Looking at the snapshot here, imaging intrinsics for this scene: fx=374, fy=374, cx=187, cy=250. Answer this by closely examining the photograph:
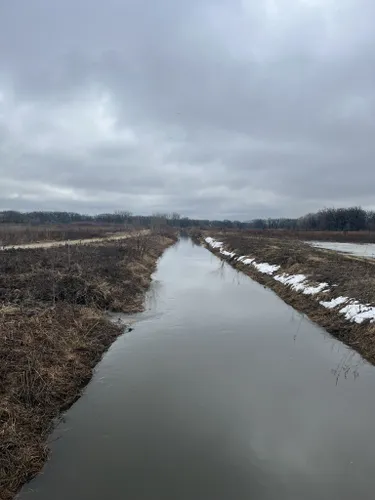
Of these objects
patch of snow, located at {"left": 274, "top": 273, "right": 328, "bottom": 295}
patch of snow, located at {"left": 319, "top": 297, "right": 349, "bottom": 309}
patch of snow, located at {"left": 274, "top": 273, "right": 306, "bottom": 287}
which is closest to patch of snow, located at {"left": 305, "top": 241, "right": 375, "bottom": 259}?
patch of snow, located at {"left": 274, "top": 273, "right": 306, "bottom": 287}

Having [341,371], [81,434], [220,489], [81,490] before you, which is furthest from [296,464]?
[341,371]

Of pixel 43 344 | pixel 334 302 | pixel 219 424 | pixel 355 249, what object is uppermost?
pixel 355 249

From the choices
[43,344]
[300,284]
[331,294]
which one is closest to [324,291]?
[331,294]

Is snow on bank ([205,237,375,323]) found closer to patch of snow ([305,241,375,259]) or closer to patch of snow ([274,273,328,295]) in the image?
patch of snow ([274,273,328,295])

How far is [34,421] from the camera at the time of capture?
23.5 ft

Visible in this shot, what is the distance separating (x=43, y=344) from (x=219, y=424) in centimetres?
520

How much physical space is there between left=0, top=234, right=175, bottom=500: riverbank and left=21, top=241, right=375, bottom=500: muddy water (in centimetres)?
37

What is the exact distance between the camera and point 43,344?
32.7ft

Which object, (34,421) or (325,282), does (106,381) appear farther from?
(325,282)

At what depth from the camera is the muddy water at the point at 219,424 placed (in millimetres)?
5879

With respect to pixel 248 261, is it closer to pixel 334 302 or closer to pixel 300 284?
pixel 300 284

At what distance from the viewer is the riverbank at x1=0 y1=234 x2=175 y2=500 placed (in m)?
6.38

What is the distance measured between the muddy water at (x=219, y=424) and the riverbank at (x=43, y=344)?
14.4 inches

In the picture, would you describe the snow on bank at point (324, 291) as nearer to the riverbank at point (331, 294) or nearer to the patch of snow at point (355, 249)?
the riverbank at point (331, 294)
